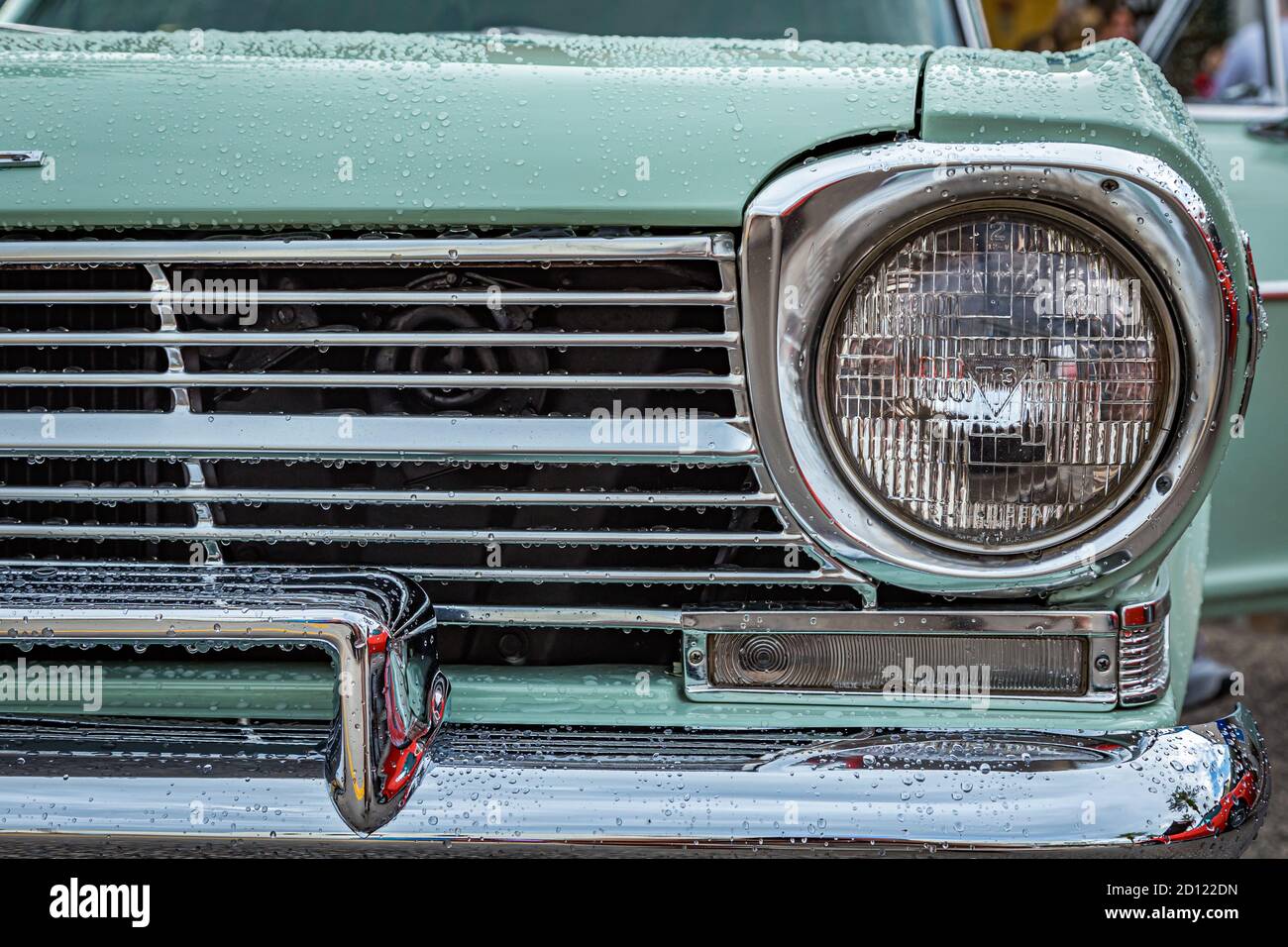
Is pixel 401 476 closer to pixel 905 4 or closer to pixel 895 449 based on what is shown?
pixel 895 449

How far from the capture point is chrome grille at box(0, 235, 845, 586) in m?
1.35

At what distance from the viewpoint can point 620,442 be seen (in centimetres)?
136

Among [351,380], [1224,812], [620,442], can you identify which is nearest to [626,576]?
[620,442]

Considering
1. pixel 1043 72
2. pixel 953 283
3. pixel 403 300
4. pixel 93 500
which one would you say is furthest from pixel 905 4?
pixel 93 500

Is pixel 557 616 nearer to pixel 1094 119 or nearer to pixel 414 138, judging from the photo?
pixel 414 138

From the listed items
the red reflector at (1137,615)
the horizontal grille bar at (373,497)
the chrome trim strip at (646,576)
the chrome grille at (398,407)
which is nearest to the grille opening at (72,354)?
the chrome grille at (398,407)

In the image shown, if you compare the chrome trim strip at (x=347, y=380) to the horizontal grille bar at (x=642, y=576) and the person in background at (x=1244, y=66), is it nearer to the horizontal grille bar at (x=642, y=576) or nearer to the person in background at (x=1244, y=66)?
the horizontal grille bar at (x=642, y=576)

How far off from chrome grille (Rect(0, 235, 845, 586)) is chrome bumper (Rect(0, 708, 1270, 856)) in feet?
0.74

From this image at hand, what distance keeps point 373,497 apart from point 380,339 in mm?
182

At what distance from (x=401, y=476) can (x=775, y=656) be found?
19.5 inches

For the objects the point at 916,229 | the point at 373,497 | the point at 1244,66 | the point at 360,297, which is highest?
the point at 1244,66

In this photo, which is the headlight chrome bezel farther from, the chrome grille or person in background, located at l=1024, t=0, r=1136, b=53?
person in background, located at l=1024, t=0, r=1136, b=53

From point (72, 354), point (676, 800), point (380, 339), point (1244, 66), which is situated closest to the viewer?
point (676, 800)

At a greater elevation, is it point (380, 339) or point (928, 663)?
point (380, 339)
